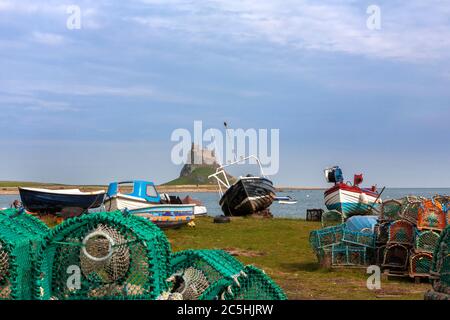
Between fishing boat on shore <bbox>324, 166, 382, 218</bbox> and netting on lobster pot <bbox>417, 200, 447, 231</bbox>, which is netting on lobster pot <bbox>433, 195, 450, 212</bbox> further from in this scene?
fishing boat on shore <bbox>324, 166, 382, 218</bbox>

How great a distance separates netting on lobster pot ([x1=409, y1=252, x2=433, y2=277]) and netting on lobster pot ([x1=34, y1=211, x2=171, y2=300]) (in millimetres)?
7234

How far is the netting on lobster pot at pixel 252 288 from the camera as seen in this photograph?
795cm

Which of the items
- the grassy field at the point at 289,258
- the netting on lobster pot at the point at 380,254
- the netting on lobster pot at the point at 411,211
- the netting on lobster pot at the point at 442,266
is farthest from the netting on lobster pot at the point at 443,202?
the netting on lobster pot at the point at 442,266

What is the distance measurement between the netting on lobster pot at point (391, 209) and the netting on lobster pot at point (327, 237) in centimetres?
110

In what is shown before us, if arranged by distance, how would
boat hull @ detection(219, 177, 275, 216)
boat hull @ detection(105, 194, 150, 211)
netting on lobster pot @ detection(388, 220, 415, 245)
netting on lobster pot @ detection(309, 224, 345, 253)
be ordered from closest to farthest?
netting on lobster pot @ detection(388, 220, 415, 245) → netting on lobster pot @ detection(309, 224, 345, 253) → boat hull @ detection(105, 194, 150, 211) → boat hull @ detection(219, 177, 275, 216)

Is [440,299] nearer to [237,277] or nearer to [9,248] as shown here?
[237,277]

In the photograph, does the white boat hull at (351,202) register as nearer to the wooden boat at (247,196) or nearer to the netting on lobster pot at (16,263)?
the wooden boat at (247,196)

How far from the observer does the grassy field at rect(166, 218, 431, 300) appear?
12219 millimetres

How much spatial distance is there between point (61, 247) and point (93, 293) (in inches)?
29.7

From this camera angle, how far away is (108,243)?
8273 millimetres

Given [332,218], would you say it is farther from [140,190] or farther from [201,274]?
[201,274]

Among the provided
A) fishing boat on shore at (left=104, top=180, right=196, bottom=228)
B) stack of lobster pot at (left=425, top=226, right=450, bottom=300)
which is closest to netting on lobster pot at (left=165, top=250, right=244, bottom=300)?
stack of lobster pot at (left=425, top=226, right=450, bottom=300)

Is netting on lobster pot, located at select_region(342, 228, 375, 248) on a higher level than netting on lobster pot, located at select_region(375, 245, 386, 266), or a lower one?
higher

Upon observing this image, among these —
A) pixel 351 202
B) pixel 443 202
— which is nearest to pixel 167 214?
pixel 443 202
